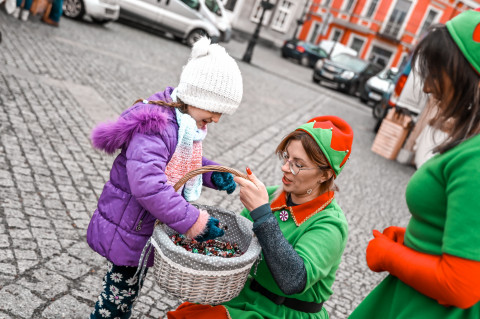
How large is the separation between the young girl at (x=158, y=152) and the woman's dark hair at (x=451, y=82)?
0.90 meters

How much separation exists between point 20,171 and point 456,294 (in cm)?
359

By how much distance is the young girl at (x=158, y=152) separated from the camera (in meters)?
1.78

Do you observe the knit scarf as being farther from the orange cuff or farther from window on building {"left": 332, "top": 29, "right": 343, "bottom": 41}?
window on building {"left": 332, "top": 29, "right": 343, "bottom": 41}

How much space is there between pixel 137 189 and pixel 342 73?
17.6 meters

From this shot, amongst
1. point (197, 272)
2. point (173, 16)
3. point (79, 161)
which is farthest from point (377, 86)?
point (197, 272)

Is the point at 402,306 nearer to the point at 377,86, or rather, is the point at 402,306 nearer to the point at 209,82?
the point at 209,82

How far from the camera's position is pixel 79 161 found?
14.5ft

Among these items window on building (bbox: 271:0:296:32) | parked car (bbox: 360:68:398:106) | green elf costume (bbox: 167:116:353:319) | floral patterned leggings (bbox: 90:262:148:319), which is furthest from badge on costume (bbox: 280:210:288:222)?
window on building (bbox: 271:0:296:32)

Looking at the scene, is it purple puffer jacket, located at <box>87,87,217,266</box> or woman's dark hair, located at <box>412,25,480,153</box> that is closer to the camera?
woman's dark hair, located at <box>412,25,480,153</box>

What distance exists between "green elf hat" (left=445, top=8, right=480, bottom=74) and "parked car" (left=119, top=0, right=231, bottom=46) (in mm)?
13970

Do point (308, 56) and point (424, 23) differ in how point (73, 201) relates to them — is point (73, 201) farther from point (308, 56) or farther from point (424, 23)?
point (424, 23)

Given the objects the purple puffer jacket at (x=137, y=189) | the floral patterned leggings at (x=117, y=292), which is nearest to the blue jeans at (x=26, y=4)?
the purple puffer jacket at (x=137, y=189)

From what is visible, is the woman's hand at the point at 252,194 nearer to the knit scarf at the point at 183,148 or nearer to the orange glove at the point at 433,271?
the knit scarf at the point at 183,148

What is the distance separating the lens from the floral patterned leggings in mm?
2107
